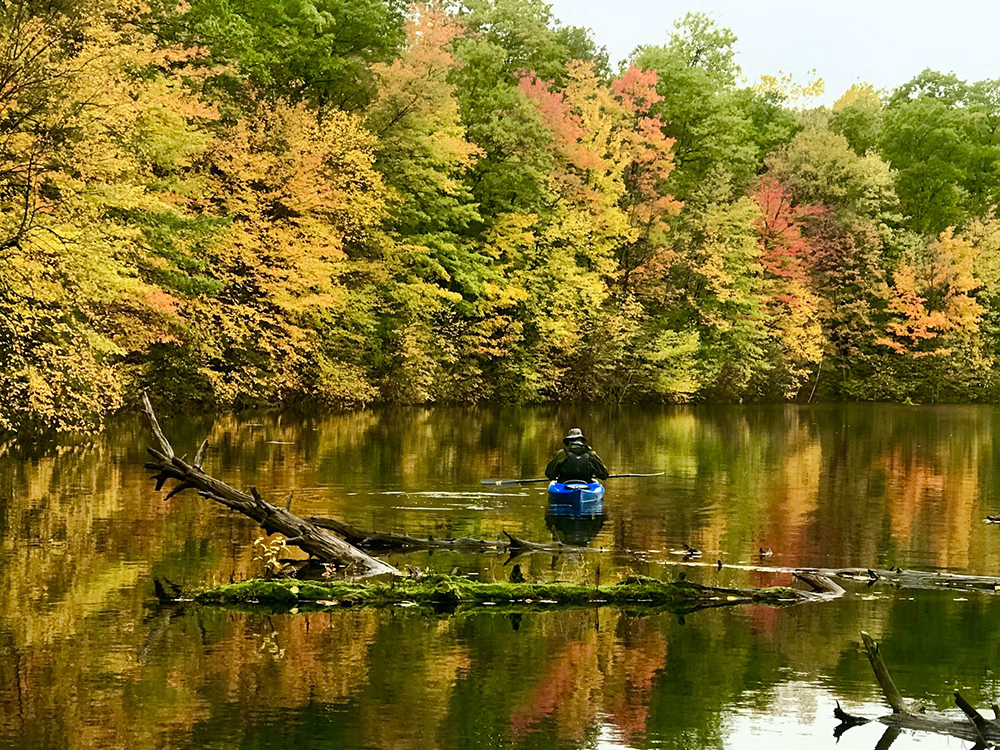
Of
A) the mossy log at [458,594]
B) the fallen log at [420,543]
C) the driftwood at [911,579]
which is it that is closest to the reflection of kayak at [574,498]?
the fallen log at [420,543]

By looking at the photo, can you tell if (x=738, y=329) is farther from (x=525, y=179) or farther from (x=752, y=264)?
(x=525, y=179)

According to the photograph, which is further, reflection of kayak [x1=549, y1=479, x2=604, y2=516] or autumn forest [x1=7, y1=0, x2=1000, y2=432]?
autumn forest [x1=7, y1=0, x2=1000, y2=432]

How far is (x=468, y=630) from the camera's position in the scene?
14.1 meters

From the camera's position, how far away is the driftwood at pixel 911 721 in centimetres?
955

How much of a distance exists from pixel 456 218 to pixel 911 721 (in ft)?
154

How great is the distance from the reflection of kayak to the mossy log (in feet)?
29.3

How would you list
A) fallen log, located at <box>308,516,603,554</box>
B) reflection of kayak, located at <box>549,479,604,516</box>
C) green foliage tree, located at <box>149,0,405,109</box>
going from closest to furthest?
fallen log, located at <box>308,516,603,554</box> < reflection of kayak, located at <box>549,479,604,516</box> < green foliage tree, located at <box>149,0,405,109</box>

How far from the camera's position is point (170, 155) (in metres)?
39.8

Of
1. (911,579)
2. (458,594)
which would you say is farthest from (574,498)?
(458,594)

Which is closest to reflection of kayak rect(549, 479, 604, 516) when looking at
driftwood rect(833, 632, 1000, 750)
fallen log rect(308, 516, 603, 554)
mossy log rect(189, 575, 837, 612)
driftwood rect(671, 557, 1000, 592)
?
fallen log rect(308, 516, 603, 554)

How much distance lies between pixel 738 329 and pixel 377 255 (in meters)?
22.7

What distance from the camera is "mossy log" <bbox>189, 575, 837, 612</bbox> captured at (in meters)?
15.1

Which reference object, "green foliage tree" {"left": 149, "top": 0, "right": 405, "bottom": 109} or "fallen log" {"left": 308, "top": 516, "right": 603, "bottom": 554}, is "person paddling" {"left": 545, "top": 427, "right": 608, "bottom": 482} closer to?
"fallen log" {"left": 308, "top": 516, "right": 603, "bottom": 554}

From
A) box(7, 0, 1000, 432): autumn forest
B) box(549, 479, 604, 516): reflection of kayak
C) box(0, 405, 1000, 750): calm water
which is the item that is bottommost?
box(0, 405, 1000, 750): calm water
